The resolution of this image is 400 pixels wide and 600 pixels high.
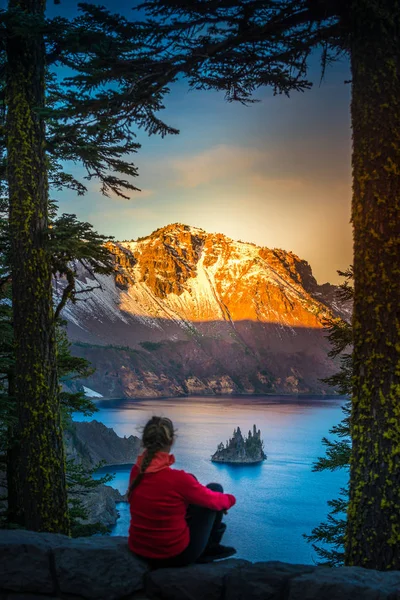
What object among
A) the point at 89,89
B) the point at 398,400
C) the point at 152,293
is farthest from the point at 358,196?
the point at 152,293

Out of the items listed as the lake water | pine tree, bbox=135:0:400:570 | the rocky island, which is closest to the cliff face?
the lake water

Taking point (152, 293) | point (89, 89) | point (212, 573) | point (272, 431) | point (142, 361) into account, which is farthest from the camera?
point (152, 293)

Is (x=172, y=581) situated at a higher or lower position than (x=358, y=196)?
lower

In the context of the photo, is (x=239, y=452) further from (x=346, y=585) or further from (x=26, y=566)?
(x=346, y=585)

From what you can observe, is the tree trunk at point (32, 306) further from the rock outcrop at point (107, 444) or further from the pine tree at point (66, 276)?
the rock outcrop at point (107, 444)

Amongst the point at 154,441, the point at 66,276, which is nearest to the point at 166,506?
the point at 154,441

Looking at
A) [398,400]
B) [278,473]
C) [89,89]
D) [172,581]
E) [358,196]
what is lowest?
[278,473]

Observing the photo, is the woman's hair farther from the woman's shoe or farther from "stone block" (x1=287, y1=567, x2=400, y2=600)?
"stone block" (x1=287, y1=567, x2=400, y2=600)

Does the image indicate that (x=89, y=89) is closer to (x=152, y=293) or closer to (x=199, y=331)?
(x=199, y=331)
